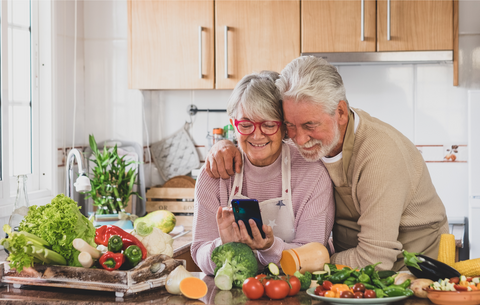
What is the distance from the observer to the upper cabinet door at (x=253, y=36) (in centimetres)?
309

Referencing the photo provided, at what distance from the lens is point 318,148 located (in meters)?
1.67

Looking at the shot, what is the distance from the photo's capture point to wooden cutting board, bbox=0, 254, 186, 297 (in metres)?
1.37

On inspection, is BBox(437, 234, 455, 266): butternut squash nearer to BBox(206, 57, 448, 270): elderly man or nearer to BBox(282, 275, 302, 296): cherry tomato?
BBox(206, 57, 448, 270): elderly man

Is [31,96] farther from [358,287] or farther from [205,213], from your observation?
[358,287]

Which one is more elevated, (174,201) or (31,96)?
(31,96)

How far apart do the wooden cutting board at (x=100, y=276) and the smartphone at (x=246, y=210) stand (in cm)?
23

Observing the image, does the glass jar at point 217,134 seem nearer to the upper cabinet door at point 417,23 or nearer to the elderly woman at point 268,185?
the upper cabinet door at point 417,23

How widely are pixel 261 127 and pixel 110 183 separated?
1.50 metres

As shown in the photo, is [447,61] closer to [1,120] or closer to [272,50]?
[272,50]

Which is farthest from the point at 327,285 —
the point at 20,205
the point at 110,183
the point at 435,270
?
the point at 110,183

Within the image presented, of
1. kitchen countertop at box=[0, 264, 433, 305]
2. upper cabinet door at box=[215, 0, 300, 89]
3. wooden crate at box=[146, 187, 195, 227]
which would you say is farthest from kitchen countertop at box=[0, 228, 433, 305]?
upper cabinet door at box=[215, 0, 300, 89]

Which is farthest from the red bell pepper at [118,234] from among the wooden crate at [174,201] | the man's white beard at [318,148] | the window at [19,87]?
the wooden crate at [174,201]

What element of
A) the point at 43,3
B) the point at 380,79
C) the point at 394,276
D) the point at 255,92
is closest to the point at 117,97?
the point at 43,3

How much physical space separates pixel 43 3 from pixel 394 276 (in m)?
2.45
